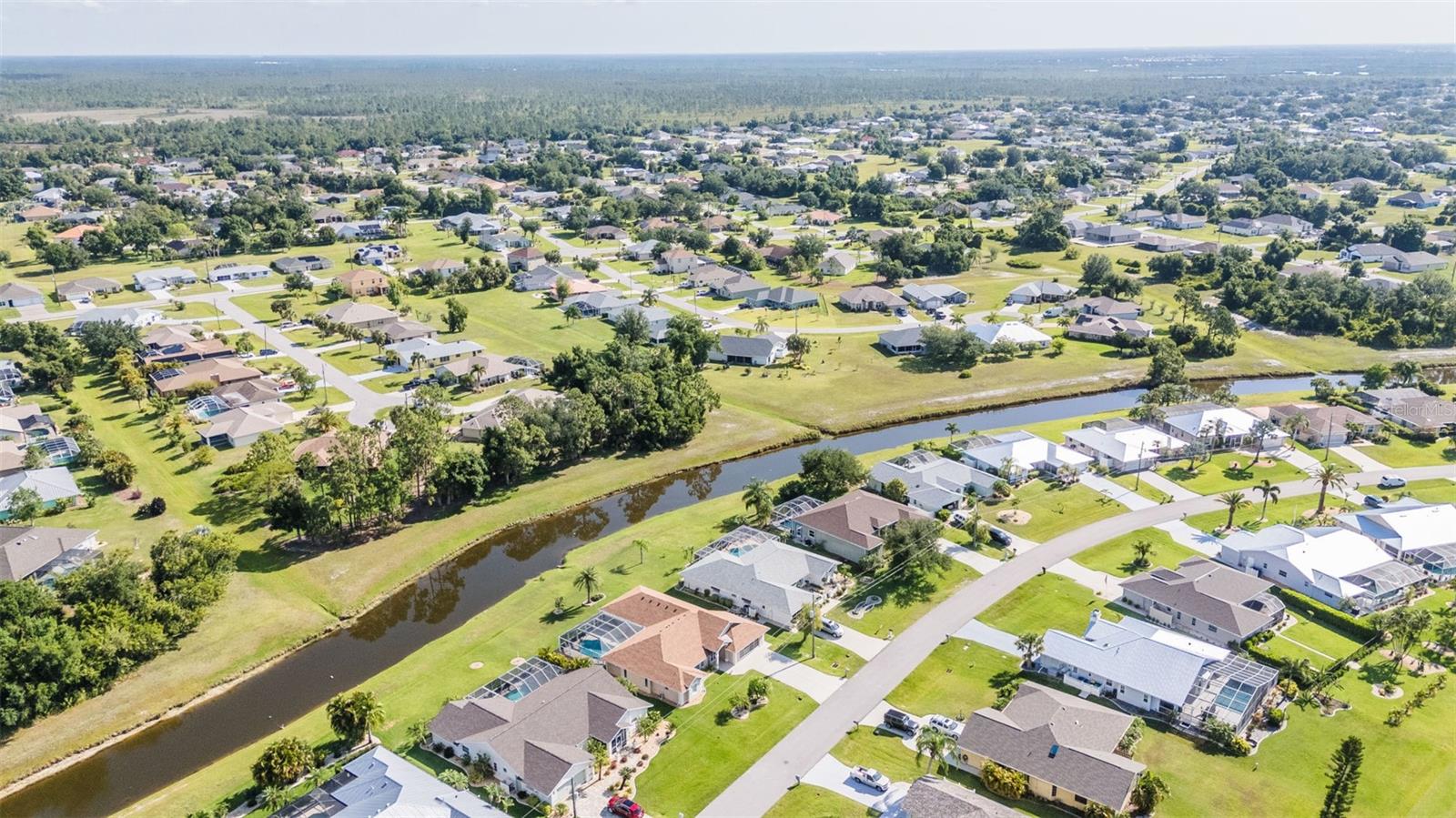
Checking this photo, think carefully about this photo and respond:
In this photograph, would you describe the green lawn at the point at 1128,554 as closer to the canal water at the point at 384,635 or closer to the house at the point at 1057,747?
the house at the point at 1057,747

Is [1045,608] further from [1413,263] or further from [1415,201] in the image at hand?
[1415,201]

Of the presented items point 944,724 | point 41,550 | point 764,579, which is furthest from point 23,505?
point 944,724

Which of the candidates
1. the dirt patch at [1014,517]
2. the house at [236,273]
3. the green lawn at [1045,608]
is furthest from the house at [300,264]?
the green lawn at [1045,608]

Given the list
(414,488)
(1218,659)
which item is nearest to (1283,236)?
(1218,659)

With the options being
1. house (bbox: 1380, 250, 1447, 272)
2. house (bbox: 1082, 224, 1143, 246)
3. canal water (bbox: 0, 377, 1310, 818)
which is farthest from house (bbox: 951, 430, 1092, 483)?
house (bbox: 1082, 224, 1143, 246)

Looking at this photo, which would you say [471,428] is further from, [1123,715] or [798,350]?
[1123,715]

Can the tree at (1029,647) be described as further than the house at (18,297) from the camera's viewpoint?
No

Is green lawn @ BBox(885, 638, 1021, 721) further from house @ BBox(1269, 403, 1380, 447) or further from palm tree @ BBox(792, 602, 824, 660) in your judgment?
house @ BBox(1269, 403, 1380, 447)
